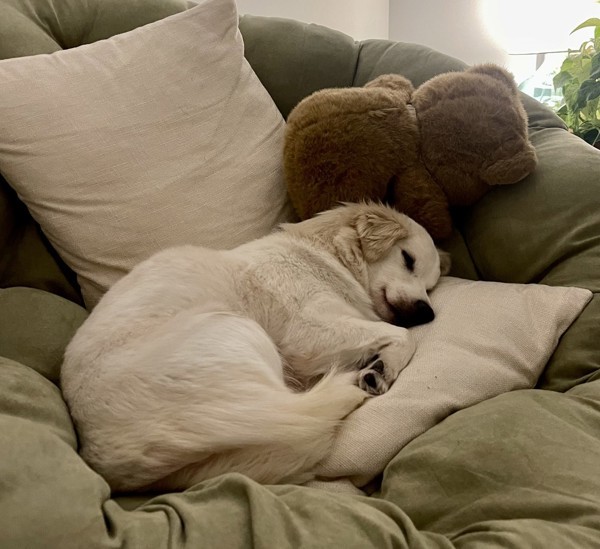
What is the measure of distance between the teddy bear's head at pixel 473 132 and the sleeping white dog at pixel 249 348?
0.20 meters

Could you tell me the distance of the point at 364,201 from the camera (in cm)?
171

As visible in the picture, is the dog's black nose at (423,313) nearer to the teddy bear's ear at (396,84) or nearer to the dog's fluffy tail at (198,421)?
the dog's fluffy tail at (198,421)

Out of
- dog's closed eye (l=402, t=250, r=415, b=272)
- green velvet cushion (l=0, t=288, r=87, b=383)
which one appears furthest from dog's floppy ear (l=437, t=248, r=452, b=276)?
green velvet cushion (l=0, t=288, r=87, b=383)

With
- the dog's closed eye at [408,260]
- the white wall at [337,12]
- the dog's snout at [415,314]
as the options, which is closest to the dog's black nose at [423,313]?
the dog's snout at [415,314]

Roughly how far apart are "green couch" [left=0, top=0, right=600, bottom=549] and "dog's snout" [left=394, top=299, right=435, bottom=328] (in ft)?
0.86

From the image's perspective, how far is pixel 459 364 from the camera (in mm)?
1316

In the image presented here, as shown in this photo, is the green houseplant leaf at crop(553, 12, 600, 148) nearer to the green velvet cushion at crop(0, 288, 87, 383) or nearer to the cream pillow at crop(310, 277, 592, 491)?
the cream pillow at crop(310, 277, 592, 491)

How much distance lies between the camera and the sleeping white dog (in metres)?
1.09

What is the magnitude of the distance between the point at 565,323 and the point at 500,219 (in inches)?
14.6

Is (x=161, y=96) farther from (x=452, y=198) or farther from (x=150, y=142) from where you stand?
(x=452, y=198)

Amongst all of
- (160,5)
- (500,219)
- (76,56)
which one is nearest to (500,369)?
(500,219)

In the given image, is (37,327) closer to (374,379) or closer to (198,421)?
(198,421)

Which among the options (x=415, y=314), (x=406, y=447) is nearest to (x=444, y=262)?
(x=415, y=314)

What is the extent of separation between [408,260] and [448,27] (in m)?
2.08
